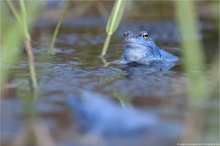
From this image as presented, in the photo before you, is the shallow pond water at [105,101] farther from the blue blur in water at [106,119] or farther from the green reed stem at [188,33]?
the green reed stem at [188,33]

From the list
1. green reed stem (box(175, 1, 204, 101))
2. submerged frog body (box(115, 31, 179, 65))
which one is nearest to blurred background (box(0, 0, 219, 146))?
green reed stem (box(175, 1, 204, 101))

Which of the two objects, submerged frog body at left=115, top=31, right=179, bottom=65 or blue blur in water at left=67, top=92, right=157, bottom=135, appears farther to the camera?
submerged frog body at left=115, top=31, right=179, bottom=65

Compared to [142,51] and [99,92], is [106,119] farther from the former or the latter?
[142,51]

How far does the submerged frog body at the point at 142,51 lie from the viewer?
4.40 m

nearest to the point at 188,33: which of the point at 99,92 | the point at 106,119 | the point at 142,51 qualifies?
the point at 106,119

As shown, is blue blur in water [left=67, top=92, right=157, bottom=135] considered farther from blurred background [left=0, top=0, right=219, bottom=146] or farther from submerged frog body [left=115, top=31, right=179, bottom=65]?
submerged frog body [left=115, top=31, right=179, bottom=65]

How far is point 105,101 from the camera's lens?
2.53m

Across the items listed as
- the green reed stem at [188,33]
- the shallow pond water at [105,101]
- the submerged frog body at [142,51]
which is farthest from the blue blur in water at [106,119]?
the submerged frog body at [142,51]

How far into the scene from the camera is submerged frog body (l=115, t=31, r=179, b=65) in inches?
173

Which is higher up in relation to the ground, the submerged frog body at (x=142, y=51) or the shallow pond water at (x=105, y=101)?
the submerged frog body at (x=142, y=51)

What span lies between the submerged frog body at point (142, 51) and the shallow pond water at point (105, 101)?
0.18 m

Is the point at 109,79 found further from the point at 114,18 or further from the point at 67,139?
the point at 67,139

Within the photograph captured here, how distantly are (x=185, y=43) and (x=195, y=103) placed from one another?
49cm

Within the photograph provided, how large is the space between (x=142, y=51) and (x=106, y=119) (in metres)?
2.27
